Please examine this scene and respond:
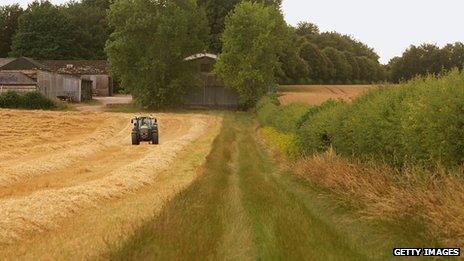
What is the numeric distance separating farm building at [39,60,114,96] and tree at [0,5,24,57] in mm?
25015

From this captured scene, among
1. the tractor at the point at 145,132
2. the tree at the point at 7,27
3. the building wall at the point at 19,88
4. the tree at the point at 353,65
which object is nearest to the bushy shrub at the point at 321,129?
the tractor at the point at 145,132

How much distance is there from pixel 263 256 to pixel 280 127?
85.2 ft

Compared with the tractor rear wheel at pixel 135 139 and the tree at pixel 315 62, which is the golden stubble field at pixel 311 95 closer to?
the tree at pixel 315 62

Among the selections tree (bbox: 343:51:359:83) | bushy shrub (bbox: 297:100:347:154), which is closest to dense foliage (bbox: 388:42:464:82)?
tree (bbox: 343:51:359:83)

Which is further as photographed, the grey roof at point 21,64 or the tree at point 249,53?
the grey roof at point 21,64

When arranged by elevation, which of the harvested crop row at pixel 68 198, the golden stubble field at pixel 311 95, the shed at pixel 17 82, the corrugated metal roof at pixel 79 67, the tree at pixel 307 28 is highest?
the tree at pixel 307 28

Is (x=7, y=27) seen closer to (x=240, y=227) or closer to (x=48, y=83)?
(x=48, y=83)

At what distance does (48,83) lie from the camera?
72.1 meters

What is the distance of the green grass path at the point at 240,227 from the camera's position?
1068 centimetres

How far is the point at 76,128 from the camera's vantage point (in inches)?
1806

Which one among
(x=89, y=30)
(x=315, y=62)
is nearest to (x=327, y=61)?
(x=315, y=62)

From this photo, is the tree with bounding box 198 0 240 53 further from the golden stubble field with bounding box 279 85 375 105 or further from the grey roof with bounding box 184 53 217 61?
the grey roof with bounding box 184 53 217 61

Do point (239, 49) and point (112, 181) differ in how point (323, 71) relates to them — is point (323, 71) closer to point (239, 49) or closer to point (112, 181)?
point (239, 49)

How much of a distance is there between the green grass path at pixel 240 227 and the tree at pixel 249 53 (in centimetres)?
4258
